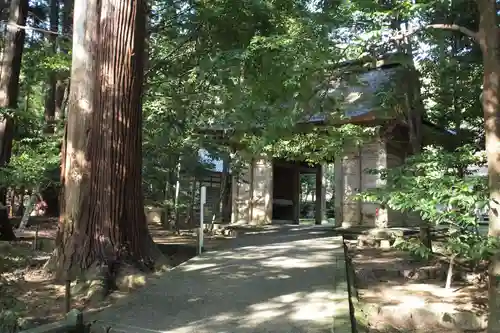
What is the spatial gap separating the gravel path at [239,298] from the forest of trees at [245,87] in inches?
45.0

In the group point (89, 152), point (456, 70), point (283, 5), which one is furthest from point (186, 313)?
point (283, 5)

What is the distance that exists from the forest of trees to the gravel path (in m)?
1.14

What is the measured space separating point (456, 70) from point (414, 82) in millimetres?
1373

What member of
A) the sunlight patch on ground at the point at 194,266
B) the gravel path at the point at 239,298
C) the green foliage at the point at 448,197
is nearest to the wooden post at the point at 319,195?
the gravel path at the point at 239,298

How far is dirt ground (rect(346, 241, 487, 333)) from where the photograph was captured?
6.27 m

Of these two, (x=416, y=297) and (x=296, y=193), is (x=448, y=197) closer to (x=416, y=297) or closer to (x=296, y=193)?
(x=416, y=297)

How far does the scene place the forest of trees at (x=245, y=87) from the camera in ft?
19.3

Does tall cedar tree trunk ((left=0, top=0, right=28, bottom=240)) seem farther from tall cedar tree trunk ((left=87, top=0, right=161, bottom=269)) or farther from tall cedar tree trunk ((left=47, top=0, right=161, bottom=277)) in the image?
tall cedar tree trunk ((left=87, top=0, right=161, bottom=269))

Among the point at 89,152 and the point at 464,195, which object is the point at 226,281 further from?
the point at 464,195

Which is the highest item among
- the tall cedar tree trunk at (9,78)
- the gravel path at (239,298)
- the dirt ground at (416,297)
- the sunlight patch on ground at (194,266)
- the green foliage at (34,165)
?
the tall cedar tree trunk at (9,78)

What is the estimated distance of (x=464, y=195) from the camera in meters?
5.41

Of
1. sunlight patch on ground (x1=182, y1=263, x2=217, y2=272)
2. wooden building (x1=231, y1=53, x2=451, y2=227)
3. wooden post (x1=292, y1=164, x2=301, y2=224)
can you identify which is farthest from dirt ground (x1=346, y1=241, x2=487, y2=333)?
wooden post (x1=292, y1=164, x2=301, y2=224)

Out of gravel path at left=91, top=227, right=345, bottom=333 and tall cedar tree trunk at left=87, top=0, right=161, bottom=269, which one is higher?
tall cedar tree trunk at left=87, top=0, right=161, bottom=269

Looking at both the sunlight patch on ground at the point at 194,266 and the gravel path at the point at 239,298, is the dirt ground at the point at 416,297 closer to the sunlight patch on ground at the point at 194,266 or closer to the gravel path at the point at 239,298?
the gravel path at the point at 239,298
